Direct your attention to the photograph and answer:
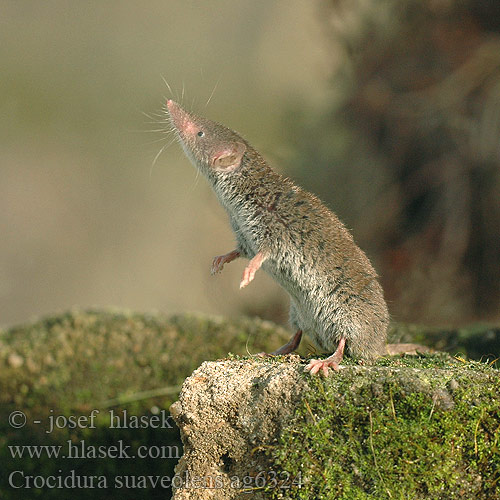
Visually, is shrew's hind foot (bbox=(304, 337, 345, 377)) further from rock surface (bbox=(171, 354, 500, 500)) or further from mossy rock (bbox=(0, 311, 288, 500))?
mossy rock (bbox=(0, 311, 288, 500))

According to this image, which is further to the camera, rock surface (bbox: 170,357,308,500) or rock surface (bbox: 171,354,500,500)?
rock surface (bbox: 170,357,308,500)

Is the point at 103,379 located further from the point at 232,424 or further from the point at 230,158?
the point at 232,424

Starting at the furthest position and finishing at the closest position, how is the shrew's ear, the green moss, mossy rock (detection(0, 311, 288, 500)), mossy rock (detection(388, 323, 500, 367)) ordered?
1. mossy rock (detection(388, 323, 500, 367))
2. mossy rock (detection(0, 311, 288, 500))
3. the shrew's ear
4. the green moss

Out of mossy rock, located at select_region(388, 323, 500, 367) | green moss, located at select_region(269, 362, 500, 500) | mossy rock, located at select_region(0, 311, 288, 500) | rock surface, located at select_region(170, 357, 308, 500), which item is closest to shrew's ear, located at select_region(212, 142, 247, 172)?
rock surface, located at select_region(170, 357, 308, 500)

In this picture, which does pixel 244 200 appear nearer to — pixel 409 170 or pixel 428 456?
pixel 428 456

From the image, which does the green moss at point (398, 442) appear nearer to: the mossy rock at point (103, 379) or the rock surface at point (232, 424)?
the rock surface at point (232, 424)

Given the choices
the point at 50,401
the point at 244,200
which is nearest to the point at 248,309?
the point at 50,401

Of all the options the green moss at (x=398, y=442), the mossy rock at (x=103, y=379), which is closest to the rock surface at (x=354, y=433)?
the green moss at (x=398, y=442)
